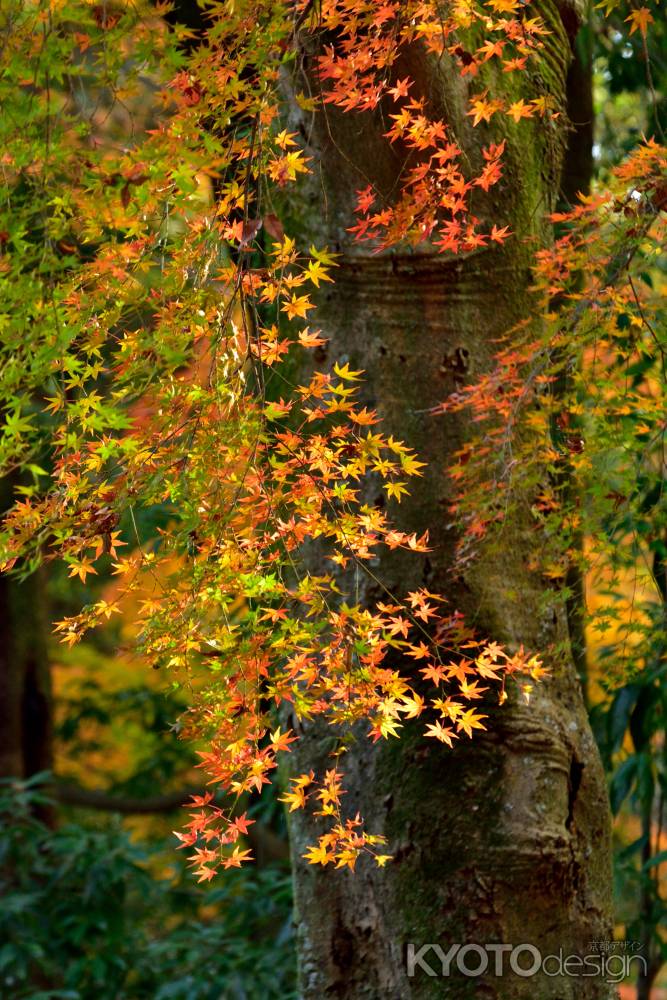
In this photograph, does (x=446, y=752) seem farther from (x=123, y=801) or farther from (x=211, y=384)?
(x=123, y=801)

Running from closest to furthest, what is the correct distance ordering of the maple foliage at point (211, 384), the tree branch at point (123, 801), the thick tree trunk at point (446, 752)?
the maple foliage at point (211, 384), the thick tree trunk at point (446, 752), the tree branch at point (123, 801)

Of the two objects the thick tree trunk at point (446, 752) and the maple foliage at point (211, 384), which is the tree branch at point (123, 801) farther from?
the maple foliage at point (211, 384)

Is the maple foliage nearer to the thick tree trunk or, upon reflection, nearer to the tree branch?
the thick tree trunk

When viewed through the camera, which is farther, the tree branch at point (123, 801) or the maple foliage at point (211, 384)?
the tree branch at point (123, 801)

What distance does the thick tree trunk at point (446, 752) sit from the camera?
212cm

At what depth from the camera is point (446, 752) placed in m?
2.17

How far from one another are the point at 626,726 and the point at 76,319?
229cm

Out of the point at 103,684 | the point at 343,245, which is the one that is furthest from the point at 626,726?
the point at 103,684

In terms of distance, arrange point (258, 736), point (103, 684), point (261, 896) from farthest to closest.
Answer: point (103, 684), point (261, 896), point (258, 736)

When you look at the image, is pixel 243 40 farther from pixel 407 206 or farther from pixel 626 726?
pixel 626 726

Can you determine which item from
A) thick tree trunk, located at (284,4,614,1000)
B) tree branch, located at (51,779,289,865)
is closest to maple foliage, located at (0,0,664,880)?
thick tree trunk, located at (284,4,614,1000)

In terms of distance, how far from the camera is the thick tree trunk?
2.12 meters

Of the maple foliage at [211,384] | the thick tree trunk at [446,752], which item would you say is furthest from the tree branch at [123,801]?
the maple foliage at [211,384]

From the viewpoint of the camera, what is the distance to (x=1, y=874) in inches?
168
